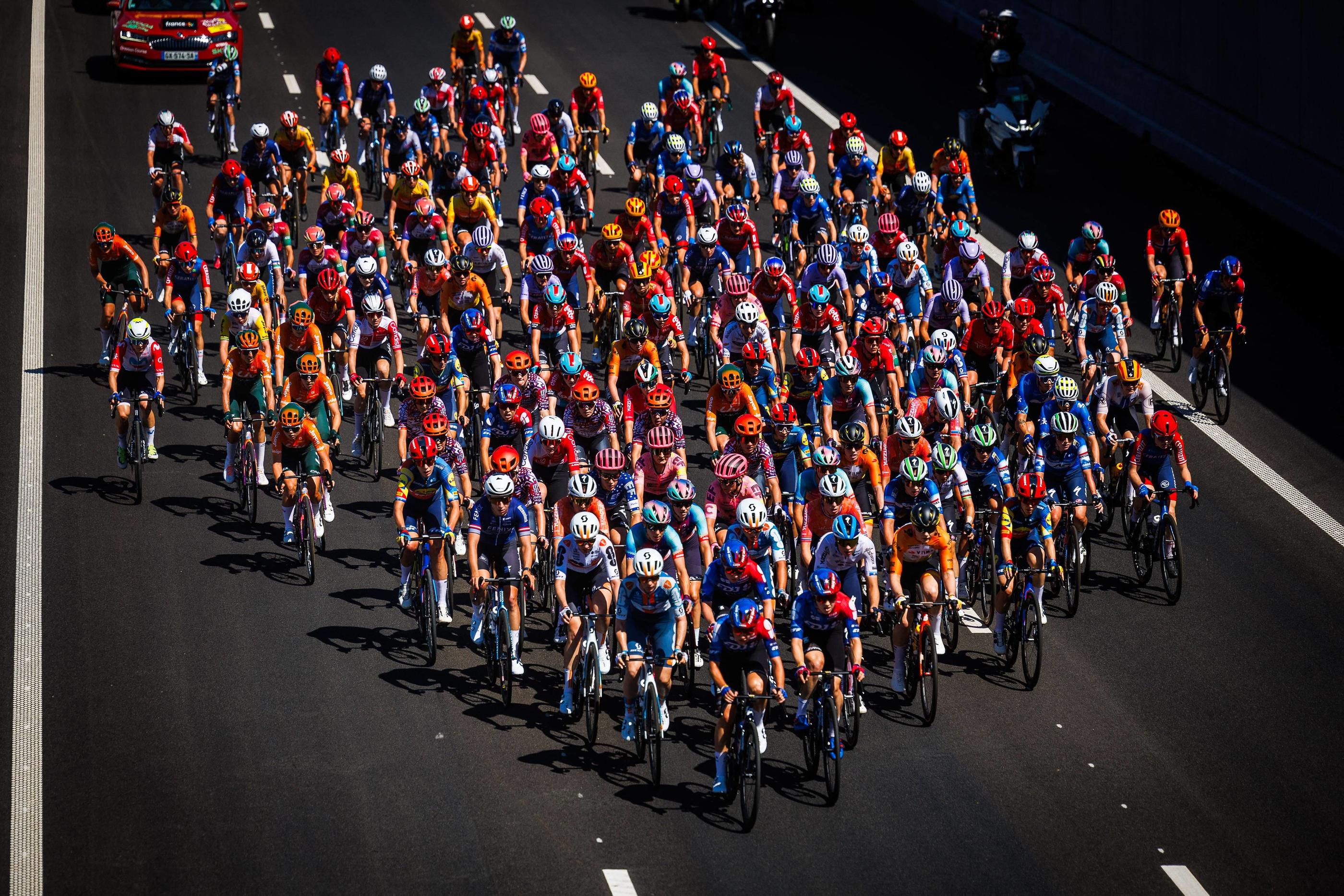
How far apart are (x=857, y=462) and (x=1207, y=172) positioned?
57.9 feet

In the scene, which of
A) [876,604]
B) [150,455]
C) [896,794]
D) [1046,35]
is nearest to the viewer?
[896,794]

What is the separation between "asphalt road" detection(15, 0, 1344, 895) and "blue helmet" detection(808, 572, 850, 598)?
1.70 meters

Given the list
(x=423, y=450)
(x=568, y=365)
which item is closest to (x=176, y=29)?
(x=568, y=365)

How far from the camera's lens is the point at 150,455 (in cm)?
2125

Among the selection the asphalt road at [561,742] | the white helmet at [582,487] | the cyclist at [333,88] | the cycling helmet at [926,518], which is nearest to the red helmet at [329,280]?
the asphalt road at [561,742]

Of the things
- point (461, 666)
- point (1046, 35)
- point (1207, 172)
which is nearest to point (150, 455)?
point (461, 666)

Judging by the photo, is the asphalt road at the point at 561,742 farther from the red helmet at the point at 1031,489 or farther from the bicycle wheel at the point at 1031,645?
the red helmet at the point at 1031,489

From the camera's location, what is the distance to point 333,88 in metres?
31.9

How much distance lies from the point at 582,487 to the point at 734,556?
186cm

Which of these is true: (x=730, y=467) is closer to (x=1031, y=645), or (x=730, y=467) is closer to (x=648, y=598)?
(x=648, y=598)

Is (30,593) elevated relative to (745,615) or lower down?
lower down

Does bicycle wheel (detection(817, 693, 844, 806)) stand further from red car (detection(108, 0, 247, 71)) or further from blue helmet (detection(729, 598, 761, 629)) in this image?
red car (detection(108, 0, 247, 71))

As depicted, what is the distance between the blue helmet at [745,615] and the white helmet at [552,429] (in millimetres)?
4465

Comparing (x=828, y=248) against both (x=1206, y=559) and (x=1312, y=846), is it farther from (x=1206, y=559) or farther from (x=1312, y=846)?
Answer: (x=1312, y=846)
